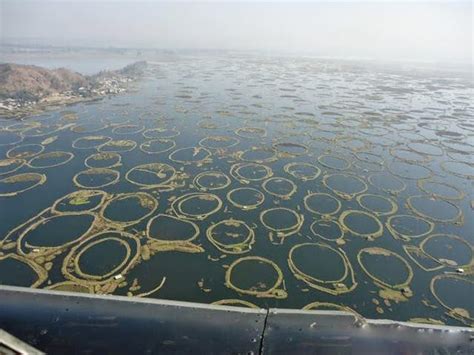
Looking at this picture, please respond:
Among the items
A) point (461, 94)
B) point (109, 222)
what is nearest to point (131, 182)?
point (109, 222)

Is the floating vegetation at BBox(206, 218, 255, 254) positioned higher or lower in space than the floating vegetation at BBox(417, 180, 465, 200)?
lower

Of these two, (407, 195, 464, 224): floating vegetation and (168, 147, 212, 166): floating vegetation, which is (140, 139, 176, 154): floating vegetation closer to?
(168, 147, 212, 166): floating vegetation

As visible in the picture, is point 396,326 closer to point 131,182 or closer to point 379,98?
point 131,182

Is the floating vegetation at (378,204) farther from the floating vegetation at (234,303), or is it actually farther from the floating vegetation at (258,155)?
the floating vegetation at (234,303)

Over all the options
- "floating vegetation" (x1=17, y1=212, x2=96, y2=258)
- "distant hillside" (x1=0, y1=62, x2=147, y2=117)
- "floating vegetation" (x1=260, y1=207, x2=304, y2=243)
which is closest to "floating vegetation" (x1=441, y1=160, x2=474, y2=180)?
"floating vegetation" (x1=260, y1=207, x2=304, y2=243)

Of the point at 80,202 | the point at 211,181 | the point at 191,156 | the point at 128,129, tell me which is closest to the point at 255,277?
the point at 211,181

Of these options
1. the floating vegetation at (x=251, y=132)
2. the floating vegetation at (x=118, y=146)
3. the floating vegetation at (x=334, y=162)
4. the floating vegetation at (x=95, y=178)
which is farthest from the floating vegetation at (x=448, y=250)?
the floating vegetation at (x=118, y=146)

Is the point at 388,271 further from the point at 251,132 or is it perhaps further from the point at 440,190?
the point at 251,132
